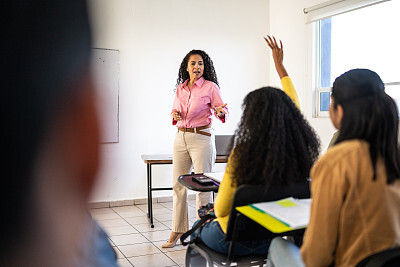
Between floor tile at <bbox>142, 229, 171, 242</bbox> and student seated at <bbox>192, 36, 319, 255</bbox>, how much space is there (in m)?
1.96

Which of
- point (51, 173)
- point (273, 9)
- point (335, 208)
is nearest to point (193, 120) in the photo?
point (335, 208)

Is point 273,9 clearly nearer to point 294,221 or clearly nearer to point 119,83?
point 119,83

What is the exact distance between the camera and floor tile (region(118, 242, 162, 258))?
3441mm

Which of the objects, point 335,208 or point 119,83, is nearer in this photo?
point 335,208

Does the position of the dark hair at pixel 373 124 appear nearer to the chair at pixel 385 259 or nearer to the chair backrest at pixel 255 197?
the chair at pixel 385 259

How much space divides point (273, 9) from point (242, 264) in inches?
178

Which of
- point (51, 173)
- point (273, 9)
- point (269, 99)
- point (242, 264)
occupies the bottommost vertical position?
point (242, 264)

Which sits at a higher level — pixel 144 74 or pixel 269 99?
pixel 144 74

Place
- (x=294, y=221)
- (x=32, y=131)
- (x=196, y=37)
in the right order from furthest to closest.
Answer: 1. (x=196, y=37)
2. (x=294, y=221)
3. (x=32, y=131)

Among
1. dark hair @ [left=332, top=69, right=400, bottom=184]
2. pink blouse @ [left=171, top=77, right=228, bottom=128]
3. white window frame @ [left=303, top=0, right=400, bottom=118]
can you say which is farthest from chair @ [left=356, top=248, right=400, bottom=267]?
white window frame @ [left=303, top=0, right=400, bottom=118]

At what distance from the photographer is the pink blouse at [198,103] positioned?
11.8 feet

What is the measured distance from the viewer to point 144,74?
5.16 metres

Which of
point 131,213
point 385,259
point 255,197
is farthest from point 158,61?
point 385,259

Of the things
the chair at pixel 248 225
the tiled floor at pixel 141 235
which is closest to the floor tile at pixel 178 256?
the tiled floor at pixel 141 235
